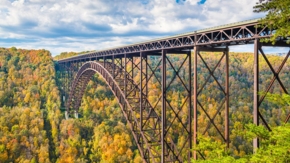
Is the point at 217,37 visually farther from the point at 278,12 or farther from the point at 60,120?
the point at 60,120

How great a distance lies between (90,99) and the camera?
6888 cm

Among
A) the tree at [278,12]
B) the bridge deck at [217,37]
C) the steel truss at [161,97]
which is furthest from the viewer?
the steel truss at [161,97]

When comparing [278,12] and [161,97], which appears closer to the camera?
[278,12]

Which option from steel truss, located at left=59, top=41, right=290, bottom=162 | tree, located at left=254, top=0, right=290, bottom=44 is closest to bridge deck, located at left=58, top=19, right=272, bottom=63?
steel truss, located at left=59, top=41, right=290, bottom=162

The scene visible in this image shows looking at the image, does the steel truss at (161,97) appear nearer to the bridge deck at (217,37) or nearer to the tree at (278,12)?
the bridge deck at (217,37)

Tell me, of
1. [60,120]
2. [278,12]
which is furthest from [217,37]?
[60,120]

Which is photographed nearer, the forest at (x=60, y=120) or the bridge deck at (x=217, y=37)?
the bridge deck at (x=217, y=37)

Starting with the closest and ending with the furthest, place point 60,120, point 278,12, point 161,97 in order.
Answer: point 278,12
point 161,97
point 60,120

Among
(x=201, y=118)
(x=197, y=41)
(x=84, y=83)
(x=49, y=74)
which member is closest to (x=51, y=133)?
(x=84, y=83)

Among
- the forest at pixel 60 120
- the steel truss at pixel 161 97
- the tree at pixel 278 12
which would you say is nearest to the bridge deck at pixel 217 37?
the steel truss at pixel 161 97

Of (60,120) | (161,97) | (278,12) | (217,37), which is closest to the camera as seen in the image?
(278,12)

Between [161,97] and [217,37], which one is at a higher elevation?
[217,37]

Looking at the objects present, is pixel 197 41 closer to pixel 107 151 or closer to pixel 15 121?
pixel 107 151

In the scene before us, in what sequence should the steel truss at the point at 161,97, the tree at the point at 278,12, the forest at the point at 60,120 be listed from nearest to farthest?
the tree at the point at 278,12
the steel truss at the point at 161,97
the forest at the point at 60,120
